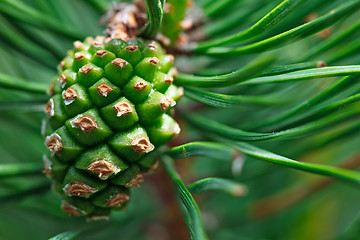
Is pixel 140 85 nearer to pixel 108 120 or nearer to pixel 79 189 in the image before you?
pixel 108 120

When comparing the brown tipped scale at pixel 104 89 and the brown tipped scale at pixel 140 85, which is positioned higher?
the brown tipped scale at pixel 140 85

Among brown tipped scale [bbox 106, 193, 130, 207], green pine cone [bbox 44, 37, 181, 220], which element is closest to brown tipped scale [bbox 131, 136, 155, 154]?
green pine cone [bbox 44, 37, 181, 220]

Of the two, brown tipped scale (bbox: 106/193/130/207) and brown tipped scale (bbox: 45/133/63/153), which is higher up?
brown tipped scale (bbox: 45/133/63/153)

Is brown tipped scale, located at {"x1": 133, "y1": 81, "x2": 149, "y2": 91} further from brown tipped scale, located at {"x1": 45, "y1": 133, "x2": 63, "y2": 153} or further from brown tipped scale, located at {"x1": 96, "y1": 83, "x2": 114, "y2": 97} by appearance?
brown tipped scale, located at {"x1": 45, "y1": 133, "x2": 63, "y2": 153}

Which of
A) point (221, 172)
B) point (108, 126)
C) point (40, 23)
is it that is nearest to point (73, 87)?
point (108, 126)

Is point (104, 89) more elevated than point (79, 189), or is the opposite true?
point (104, 89)

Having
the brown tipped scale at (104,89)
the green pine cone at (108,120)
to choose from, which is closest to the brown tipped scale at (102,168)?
the green pine cone at (108,120)

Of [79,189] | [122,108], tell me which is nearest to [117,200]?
[79,189]

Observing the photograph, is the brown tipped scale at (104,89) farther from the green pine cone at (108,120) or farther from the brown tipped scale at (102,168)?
the brown tipped scale at (102,168)
